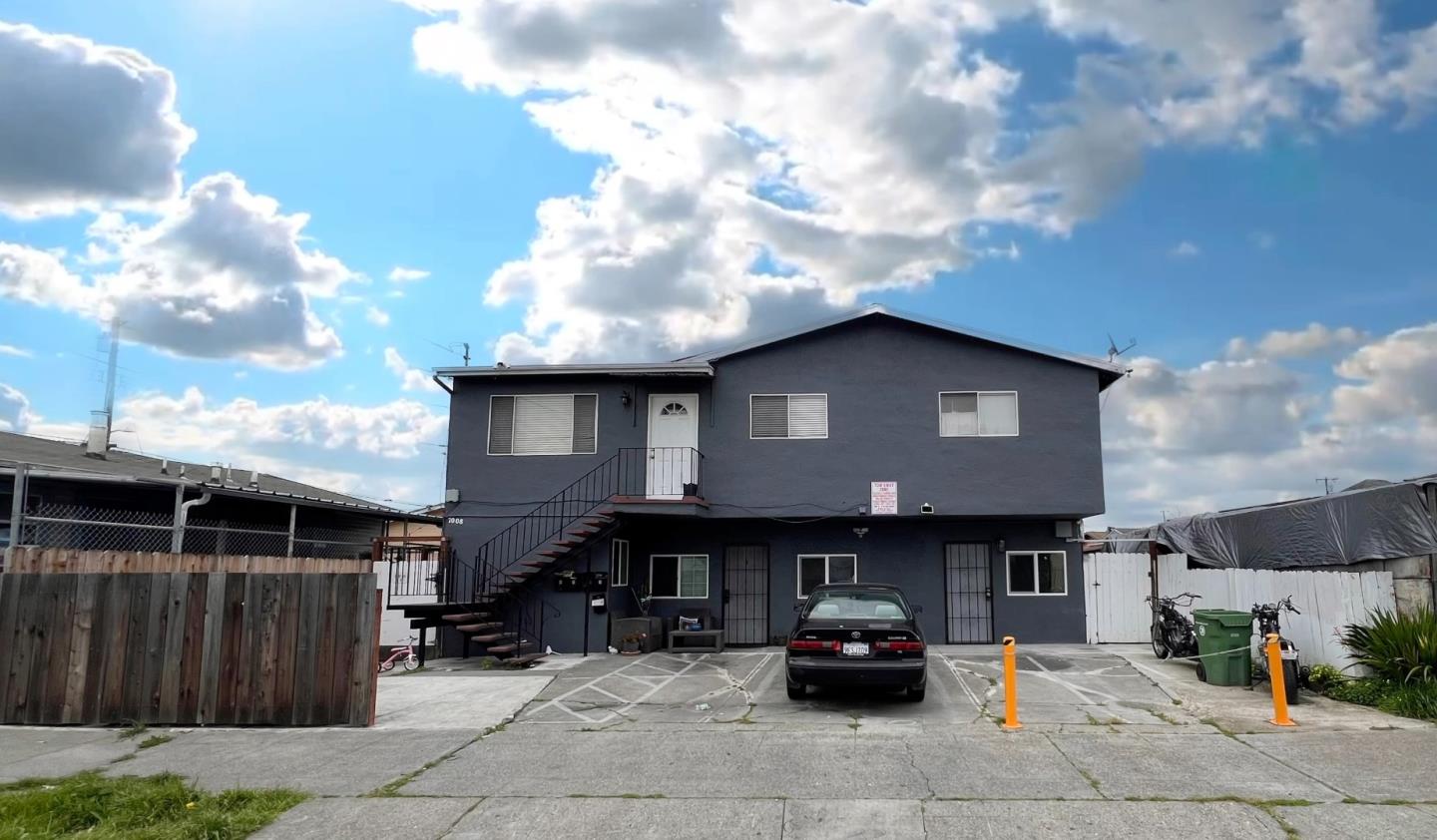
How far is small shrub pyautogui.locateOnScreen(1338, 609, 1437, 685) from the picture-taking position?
10586mm

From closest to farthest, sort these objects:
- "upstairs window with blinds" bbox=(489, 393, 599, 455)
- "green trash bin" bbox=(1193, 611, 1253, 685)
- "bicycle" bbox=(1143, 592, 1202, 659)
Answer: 1. "green trash bin" bbox=(1193, 611, 1253, 685)
2. "bicycle" bbox=(1143, 592, 1202, 659)
3. "upstairs window with blinds" bbox=(489, 393, 599, 455)

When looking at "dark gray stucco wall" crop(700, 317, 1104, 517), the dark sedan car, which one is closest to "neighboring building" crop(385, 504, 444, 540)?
"dark gray stucco wall" crop(700, 317, 1104, 517)

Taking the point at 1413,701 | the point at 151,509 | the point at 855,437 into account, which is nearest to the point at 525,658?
the point at 151,509

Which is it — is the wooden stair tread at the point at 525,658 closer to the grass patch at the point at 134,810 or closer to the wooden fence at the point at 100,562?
the wooden fence at the point at 100,562

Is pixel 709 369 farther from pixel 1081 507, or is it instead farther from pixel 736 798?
pixel 736 798

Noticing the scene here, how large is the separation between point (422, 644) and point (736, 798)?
9.70 meters

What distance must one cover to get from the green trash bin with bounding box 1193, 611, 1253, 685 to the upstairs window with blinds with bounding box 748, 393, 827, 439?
7.67 metres

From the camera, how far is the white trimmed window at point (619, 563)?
17438 millimetres

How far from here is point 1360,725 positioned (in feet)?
32.0

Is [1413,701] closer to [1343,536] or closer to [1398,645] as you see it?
[1398,645]

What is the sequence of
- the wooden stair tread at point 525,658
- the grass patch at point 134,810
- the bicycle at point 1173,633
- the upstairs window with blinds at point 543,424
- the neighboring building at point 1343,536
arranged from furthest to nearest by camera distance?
the upstairs window with blinds at point 543,424
the bicycle at point 1173,633
the wooden stair tread at point 525,658
the neighboring building at point 1343,536
the grass patch at point 134,810

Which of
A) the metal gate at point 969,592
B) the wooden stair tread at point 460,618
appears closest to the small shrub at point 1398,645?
the metal gate at point 969,592

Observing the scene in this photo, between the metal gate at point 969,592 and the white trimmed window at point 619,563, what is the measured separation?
20.8 feet

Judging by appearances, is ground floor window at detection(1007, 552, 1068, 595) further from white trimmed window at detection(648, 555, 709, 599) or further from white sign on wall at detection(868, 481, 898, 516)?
white trimmed window at detection(648, 555, 709, 599)
